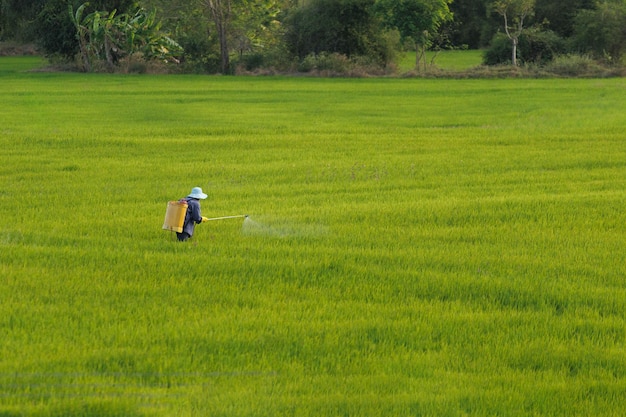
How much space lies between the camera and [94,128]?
22812mm

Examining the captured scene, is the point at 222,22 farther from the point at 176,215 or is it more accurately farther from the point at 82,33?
the point at 176,215

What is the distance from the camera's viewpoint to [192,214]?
30.9 ft

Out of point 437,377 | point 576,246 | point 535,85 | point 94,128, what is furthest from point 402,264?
point 535,85

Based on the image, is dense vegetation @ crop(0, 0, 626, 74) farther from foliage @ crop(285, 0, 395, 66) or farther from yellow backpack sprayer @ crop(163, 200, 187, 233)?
yellow backpack sprayer @ crop(163, 200, 187, 233)

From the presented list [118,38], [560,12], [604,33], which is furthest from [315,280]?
[560,12]

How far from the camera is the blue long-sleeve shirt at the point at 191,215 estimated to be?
932 centimetres

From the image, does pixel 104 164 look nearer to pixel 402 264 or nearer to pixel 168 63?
pixel 402 264

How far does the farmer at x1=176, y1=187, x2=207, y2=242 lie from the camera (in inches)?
367

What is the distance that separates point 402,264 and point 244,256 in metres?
1.51

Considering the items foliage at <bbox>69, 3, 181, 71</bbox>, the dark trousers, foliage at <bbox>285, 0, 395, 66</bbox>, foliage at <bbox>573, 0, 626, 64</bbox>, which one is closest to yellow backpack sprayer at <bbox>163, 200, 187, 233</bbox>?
the dark trousers

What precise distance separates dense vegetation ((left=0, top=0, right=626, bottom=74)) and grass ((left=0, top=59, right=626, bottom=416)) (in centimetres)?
2679

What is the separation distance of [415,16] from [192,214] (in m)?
37.5

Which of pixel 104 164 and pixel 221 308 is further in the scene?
pixel 104 164

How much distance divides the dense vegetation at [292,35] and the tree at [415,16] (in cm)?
5
